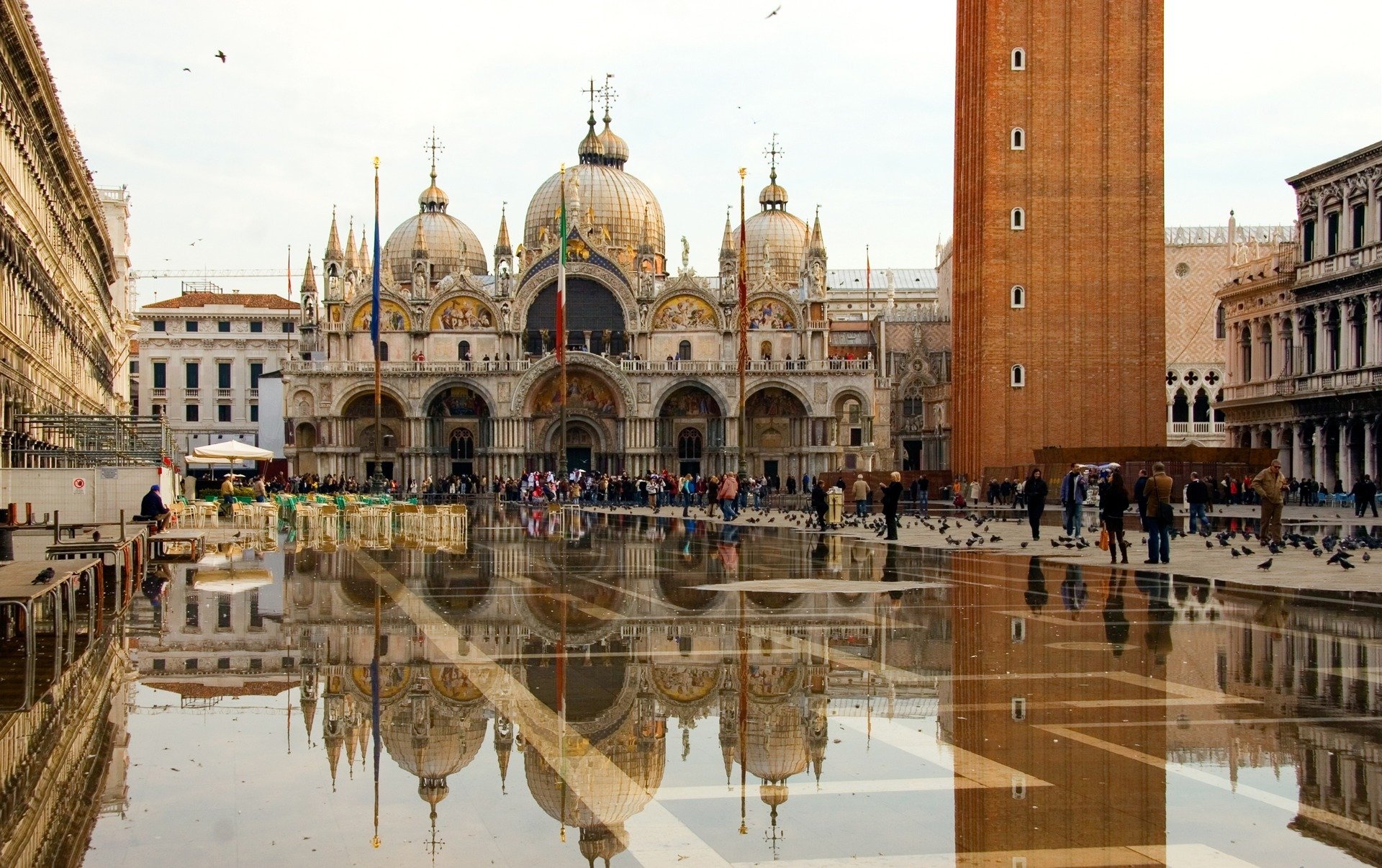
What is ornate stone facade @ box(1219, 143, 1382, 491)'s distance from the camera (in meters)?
51.2

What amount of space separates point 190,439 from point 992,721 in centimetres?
9414

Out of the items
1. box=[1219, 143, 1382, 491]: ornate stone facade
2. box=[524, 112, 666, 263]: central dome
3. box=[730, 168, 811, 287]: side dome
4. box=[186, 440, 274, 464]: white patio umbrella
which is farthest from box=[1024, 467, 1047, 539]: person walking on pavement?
box=[730, 168, 811, 287]: side dome

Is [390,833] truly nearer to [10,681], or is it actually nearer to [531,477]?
[10,681]

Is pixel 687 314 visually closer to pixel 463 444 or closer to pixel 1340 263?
pixel 463 444

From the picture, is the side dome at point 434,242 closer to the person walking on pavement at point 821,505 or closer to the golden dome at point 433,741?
the person walking on pavement at point 821,505

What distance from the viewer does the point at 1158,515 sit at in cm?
2277

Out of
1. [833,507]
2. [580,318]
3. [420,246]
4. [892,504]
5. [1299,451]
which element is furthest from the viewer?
[420,246]

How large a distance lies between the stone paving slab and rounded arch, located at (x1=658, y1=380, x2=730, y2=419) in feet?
99.5

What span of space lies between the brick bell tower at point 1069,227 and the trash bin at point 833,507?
18.9 m

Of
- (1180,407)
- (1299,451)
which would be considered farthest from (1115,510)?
(1180,407)

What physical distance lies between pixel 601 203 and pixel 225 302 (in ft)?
101

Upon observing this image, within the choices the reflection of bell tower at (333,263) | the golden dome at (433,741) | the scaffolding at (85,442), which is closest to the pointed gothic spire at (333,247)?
the reflection of bell tower at (333,263)

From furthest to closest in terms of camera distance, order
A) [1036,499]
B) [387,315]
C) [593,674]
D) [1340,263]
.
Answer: [387,315], [1340,263], [1036,499], [593,674]

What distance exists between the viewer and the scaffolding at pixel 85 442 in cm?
3531
